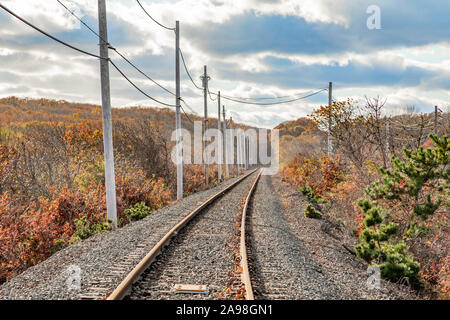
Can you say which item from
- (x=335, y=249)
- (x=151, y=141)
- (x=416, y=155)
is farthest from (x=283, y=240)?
(x=151, y=141)

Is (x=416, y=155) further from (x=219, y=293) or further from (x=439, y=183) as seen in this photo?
(x=219, y=293)

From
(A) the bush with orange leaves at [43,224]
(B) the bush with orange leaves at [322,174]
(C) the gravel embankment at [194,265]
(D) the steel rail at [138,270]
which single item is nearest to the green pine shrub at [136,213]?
(A) the bush with orange leaves at [43,224]

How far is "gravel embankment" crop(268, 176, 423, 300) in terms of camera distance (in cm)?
612

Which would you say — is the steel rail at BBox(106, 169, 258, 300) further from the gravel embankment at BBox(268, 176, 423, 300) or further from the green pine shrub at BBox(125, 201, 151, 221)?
the green pine shrub at BBox(125, 201, 151, 221)

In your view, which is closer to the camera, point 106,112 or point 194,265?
point 194,265

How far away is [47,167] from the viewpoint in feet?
44.2

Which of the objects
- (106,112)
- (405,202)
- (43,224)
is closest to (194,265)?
(43,224)

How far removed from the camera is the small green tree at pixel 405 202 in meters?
8.33

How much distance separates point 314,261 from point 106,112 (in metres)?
7.52

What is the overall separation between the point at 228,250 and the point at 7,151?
9.86 m

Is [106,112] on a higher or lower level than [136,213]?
higher

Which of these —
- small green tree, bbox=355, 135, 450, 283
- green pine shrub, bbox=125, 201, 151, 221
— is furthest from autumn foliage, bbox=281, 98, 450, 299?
green pine shrub, bbox=125, 201, 151, 221

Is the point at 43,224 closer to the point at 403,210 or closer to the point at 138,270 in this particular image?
the point at 138,270

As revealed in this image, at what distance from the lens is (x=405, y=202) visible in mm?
9547
